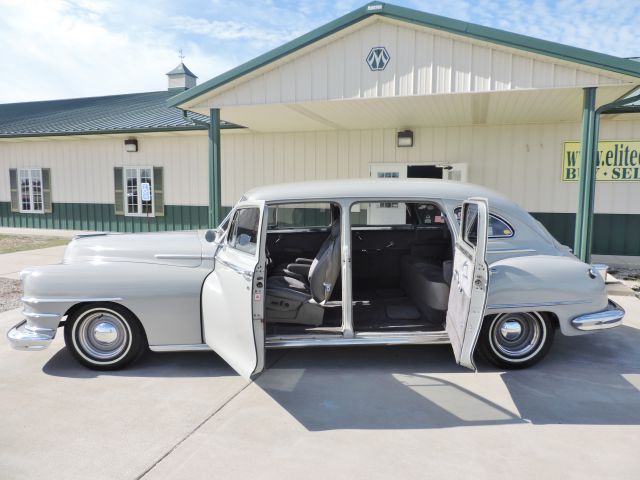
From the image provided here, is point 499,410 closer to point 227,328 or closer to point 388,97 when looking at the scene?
point 227,328

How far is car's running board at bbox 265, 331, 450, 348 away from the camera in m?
4.36

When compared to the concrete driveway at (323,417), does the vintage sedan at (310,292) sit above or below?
above

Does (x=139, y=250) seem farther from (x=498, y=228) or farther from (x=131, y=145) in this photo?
(x=131, y=145)

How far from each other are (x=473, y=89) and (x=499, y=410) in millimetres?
5117

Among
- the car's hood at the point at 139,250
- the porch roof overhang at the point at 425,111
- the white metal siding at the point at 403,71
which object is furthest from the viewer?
the porch roof overhang at the point at 425,111

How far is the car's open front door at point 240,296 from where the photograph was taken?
150 inches

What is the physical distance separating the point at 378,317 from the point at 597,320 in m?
1.97

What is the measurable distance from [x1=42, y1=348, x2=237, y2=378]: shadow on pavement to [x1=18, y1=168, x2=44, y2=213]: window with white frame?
12303mm

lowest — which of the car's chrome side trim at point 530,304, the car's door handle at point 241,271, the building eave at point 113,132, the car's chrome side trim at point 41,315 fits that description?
the car's chrome side trim at point 41,315

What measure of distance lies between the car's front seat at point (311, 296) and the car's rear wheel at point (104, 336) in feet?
4.09

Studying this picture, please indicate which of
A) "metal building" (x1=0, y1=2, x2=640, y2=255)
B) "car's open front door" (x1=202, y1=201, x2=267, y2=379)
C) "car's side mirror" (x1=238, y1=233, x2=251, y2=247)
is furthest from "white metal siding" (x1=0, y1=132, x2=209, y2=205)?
"car's side mirror" (x1=238, y1=233, x2=251, y2=247)

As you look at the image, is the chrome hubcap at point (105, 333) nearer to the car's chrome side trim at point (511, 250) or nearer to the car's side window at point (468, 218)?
the car's side window at point (468, 218)

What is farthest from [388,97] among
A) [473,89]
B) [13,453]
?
[13,453]

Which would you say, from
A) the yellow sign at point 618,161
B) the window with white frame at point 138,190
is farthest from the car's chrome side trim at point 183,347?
the window with white frame at point 138,190
